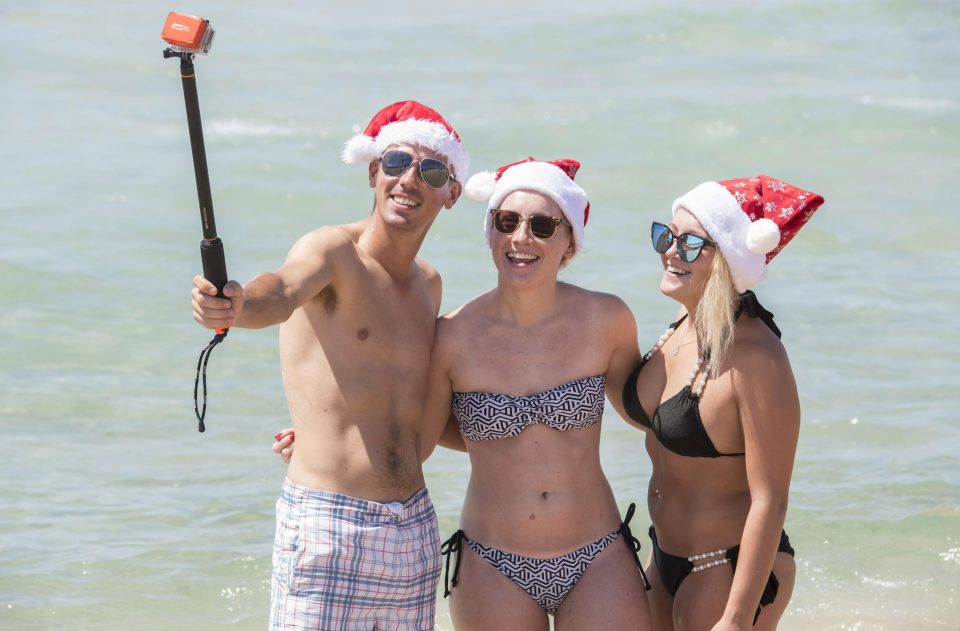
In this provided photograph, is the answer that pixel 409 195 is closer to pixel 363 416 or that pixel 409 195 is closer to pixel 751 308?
pixel 363 416

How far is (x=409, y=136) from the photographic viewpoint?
4.44 metres

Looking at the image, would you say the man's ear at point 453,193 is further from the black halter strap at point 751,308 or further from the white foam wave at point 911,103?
the white foam wave at point 911,103

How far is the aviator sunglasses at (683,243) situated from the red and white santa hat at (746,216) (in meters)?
0.04

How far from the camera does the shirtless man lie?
411 cm

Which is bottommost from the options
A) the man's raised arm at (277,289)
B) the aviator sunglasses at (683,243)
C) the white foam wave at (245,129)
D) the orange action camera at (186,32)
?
the white foam wave at (245,129)

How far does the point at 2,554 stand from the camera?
23.4 ft

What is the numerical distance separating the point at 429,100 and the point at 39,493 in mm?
10496

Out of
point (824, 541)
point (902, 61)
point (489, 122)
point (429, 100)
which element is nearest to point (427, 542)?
point (824, 541)

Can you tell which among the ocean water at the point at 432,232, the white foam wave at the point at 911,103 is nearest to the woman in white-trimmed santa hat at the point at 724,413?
the ocean water at the point at 432,232

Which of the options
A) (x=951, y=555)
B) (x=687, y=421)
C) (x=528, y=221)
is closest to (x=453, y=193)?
(x=528, y=221)

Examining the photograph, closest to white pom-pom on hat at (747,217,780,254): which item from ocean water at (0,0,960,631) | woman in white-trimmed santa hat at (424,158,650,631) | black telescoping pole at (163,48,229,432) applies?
woman in white-trimmed santa hat at (424,158,650,631)

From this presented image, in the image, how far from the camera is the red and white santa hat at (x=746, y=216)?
4.09 metres

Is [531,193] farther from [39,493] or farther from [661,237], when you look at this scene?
[39,493]

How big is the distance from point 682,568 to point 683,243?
1.04 meters
